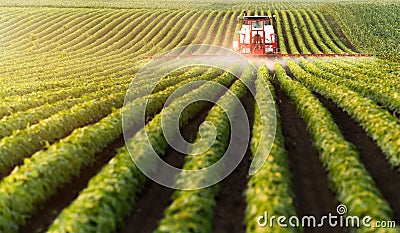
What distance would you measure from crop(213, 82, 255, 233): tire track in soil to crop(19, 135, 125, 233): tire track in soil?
115 inches

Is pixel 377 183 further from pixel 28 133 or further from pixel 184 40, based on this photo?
pixel 184 40

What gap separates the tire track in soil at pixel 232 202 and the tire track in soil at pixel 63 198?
2921 millimetres

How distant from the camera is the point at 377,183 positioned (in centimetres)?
895

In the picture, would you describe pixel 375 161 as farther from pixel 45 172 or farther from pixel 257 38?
pixel 257 38

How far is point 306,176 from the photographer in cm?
940

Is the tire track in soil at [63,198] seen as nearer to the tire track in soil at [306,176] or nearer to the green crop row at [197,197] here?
the green crop row at [197,197]

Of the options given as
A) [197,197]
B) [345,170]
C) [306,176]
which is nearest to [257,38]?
[306,176]

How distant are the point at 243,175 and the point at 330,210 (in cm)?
214

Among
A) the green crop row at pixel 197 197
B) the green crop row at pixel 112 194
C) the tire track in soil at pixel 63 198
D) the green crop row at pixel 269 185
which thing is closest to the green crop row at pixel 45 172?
the tire track in soil at pixel 63 198

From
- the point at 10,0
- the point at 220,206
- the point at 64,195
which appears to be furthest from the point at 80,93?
the point at 10,0

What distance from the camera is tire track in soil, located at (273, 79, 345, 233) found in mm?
8109

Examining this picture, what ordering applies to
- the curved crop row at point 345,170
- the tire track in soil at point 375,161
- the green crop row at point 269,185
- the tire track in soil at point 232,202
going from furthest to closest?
the tire track in soil at point 375,161
the tire track in soil at point 232,202
the curved crop row at point 345,170
the green crop row at point 269,185

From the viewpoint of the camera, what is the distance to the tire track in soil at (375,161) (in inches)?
332

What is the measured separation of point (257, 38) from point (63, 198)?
24.7m
